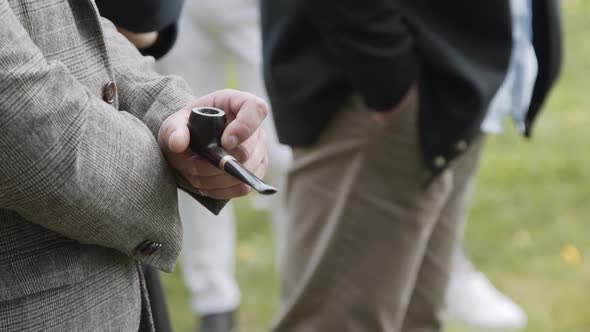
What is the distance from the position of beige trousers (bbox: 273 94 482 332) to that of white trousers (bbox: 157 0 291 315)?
100cm

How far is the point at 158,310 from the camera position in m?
1.99

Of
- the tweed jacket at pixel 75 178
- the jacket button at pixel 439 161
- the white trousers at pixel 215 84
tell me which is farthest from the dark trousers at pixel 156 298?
the white trousers at pixel 215 84

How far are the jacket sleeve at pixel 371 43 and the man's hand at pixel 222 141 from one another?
36.6 inches

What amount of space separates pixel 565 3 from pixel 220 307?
5.71m

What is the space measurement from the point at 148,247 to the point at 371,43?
1.10 metres

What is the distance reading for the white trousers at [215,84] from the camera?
370 cm

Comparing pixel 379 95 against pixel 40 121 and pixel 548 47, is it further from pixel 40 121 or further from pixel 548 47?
pixel 40 121

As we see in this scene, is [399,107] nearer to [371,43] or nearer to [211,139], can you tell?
[371,43]

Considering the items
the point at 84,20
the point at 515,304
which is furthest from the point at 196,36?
the point at 84,20

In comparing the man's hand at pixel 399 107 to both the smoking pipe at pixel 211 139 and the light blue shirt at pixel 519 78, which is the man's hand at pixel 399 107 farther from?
the smoking pipe at pixel 211 139

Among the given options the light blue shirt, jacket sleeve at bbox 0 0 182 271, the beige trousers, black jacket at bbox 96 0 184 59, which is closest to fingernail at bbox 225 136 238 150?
jacket sleeve at bbox 0 0 182 271

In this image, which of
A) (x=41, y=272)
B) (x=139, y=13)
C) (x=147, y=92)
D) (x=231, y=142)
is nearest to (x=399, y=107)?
(x=139, y=13)

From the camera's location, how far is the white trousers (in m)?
3.70

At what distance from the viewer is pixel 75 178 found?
1.32 meters
